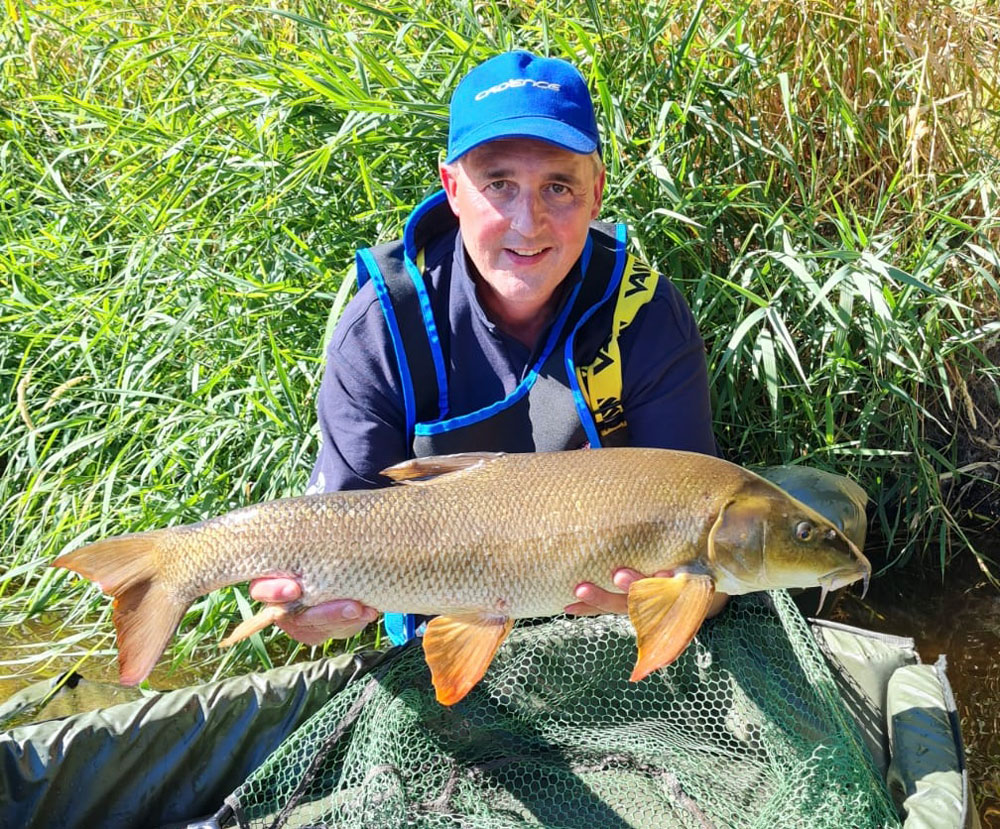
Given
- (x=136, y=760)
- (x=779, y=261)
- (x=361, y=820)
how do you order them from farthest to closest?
(x=779, y=261), (x=136, y=760), (x=361, y=820)

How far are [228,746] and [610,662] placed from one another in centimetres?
99

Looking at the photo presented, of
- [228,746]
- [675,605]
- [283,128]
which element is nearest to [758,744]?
[675,605]

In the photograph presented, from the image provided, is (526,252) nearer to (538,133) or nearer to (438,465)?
(538,133)

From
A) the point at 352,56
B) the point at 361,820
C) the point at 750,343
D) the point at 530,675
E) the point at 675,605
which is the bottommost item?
the point at 361,820

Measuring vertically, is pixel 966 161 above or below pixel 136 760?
above

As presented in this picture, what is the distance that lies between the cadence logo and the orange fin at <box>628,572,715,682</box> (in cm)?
115

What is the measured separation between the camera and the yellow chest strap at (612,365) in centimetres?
277

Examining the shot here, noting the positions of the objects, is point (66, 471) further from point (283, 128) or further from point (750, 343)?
point (750, 343)

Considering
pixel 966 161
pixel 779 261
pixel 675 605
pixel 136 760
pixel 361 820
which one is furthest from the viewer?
pixel 966 161

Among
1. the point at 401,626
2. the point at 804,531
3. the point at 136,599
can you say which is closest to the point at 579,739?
the point at 401,626

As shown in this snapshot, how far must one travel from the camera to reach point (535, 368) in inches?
110

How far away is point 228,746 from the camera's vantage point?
2.85m

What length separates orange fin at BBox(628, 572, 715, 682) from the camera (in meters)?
2.14

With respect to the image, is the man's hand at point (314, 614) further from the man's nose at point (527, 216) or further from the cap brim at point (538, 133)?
the cap brim at point (538, 133)
